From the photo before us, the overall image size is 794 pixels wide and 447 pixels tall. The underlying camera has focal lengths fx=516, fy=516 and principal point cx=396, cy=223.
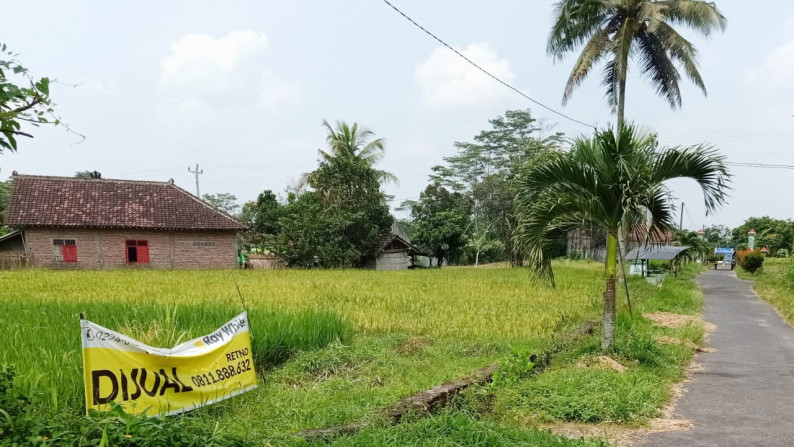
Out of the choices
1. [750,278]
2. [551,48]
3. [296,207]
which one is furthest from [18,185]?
[750,278]

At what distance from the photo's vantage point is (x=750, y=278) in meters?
25.7

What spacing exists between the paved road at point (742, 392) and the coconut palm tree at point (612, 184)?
4.81 ft

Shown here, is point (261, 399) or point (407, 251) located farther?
point (407, 251)

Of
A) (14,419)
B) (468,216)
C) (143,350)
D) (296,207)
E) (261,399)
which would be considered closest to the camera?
(14,419)

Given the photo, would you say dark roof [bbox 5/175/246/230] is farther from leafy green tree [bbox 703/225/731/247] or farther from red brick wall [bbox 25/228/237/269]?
leafy green tree [bbox 703/225/731/247]

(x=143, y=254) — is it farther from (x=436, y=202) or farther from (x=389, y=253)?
(x=436, y=202)

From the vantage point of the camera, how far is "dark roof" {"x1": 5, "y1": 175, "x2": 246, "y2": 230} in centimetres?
2589

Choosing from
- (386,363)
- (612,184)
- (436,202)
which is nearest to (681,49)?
(612,184)

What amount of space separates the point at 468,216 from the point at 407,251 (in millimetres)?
9859

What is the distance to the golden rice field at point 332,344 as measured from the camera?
4801 millimetres

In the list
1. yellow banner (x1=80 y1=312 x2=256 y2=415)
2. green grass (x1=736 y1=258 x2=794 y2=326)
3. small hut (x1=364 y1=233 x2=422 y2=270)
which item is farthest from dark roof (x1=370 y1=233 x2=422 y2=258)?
yellow banner (x1=80 y1=312 x2=256 y2=415)

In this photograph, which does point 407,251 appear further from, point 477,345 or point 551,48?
point 477,345

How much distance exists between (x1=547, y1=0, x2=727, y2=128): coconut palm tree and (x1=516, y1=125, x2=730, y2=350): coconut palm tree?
1204 cm

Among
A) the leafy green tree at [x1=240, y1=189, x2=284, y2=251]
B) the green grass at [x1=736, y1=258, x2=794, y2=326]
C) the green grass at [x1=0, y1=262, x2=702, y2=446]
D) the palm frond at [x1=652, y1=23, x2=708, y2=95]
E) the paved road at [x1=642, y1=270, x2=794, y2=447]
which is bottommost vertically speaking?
the green grass at [x1=736, y1=258, x2=794, y2=326]
